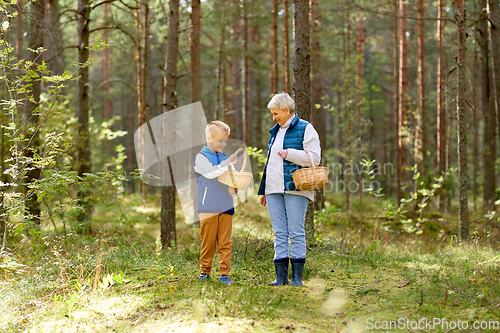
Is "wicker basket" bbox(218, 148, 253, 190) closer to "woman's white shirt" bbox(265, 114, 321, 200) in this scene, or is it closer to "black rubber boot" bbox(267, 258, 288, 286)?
"woman's white shirt" bbox(265, 114, 321, 200)

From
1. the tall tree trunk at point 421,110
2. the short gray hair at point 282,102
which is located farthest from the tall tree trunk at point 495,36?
the short gray hair at point 282,102

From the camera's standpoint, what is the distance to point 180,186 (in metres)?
14.9

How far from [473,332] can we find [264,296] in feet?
5.71

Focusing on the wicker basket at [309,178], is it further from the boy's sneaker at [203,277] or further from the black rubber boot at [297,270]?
the boy's sneaker at [203,277]

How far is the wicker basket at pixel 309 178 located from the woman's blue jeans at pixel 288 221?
25 centimetres

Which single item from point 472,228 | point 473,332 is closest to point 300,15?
point 473,332

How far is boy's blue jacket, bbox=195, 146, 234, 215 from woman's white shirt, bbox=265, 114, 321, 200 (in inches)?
18.8

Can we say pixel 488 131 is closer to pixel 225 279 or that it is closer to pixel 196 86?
pixel 196 86

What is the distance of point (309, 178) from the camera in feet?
12.7

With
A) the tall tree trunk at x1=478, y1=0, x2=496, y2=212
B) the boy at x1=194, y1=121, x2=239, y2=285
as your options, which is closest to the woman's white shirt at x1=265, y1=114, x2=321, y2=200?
the boy at x1=194, y1=121, x2=239, y2=285

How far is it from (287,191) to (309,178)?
0.34 meters

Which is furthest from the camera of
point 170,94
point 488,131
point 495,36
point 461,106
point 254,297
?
point 488,131

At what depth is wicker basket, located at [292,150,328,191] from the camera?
389 cm

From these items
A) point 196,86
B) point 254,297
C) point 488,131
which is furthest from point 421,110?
point 254,297
